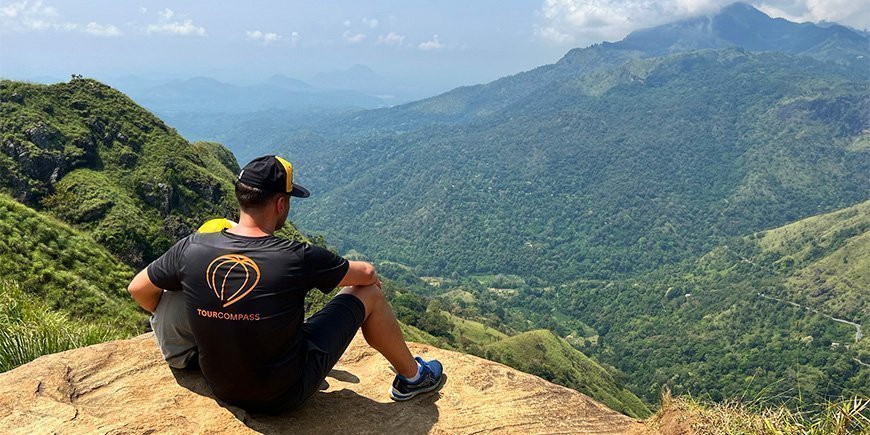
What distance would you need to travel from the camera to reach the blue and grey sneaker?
5.34 metres

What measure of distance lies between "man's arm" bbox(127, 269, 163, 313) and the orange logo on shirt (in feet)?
3.52

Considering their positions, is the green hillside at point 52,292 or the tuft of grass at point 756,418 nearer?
the tuft of grass at point 756,418

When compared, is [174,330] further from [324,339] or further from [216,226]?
[324,339]

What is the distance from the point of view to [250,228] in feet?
13.8

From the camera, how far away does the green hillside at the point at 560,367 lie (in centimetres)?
6506

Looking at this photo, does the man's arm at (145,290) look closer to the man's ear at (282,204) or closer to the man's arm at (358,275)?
the man's ear at (282,204)

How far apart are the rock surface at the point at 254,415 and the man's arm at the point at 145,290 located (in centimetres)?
98

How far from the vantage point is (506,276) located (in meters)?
192

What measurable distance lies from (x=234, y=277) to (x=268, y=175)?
2.88ft

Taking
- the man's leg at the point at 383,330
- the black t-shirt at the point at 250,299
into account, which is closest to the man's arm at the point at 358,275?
the black t-shirt at the point at 250,299

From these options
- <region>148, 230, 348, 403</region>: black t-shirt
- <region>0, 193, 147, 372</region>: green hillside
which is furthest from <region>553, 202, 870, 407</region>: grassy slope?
<region>148, 230, 348, 403</region>: black t-shirt

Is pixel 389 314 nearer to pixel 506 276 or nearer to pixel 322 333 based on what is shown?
pixel 322 333

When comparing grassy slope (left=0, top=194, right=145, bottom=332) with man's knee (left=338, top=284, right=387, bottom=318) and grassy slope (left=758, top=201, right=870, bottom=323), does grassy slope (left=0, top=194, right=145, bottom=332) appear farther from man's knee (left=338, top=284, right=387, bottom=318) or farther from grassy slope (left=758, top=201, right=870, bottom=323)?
grassy slope (left=758, top=201, right=870, bottom=323)

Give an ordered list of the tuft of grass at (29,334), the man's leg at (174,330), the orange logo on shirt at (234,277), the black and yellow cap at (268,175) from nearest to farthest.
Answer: the orange logo on shirt at (234,277)
the black and yellow cap at (268,175)
the man's leg at (174,330)
the tuft of grass at (29,334)
